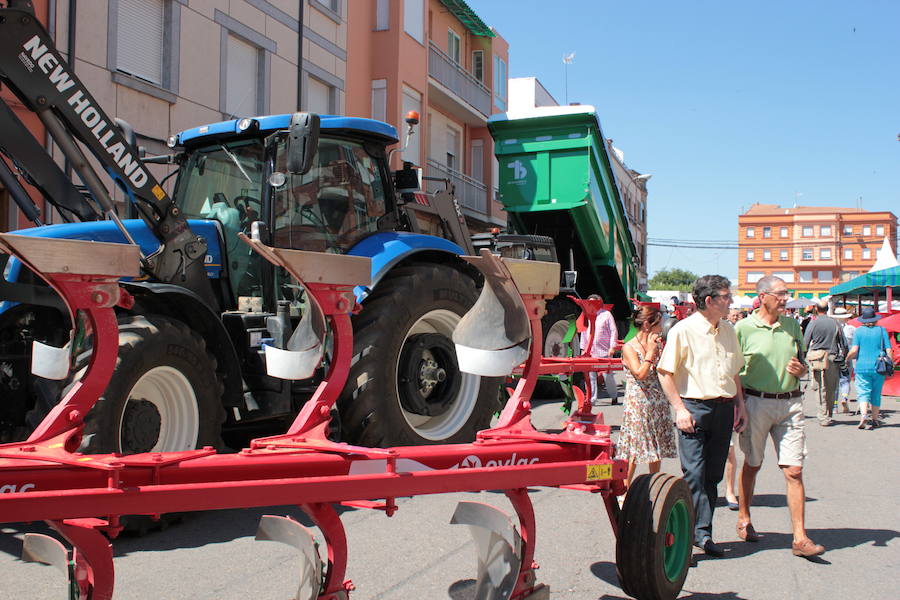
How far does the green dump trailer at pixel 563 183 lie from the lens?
12031 mm

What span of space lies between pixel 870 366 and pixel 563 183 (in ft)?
15.5

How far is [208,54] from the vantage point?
13.3 m

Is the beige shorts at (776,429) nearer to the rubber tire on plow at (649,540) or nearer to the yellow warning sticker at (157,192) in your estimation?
the rubber tire on plow at (649,540)

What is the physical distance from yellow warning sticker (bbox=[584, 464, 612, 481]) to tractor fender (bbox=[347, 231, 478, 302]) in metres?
2.44

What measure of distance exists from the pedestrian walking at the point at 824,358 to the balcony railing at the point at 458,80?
41.3 ft

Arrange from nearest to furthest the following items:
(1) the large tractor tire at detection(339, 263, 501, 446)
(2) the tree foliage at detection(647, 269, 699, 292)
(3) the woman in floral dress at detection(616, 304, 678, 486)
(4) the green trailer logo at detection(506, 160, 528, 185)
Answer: (1) the large tractor tire at detection(339, 263, 501, 446) → (3) the woman in floral dress at detection(616, 304, 678, 486) → (4) the green trailer logo at detection(506, 160, 528, 185) → (2) the tree foliage at detection(647, 269, 699, 292)

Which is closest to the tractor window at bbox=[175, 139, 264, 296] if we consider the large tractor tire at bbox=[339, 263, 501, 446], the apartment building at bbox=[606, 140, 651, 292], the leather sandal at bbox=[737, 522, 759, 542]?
the large tractor tire at bbox=[339, 263, 501, 446]

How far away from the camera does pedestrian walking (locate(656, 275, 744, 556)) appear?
493 centimetres

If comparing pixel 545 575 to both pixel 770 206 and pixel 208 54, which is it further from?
pixel 770 206

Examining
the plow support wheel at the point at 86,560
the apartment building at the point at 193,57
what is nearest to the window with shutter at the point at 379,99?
the apartment building at the point at 193,57

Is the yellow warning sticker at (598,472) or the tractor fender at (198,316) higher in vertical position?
the tractor fender at (198,316)

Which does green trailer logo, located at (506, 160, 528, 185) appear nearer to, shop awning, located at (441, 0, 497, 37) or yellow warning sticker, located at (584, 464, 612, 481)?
yellow warning sticker, located at (584, 464, 612, 481)

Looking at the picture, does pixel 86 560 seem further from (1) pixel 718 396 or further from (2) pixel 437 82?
(2) pixel 437 82

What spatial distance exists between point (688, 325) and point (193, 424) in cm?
298
